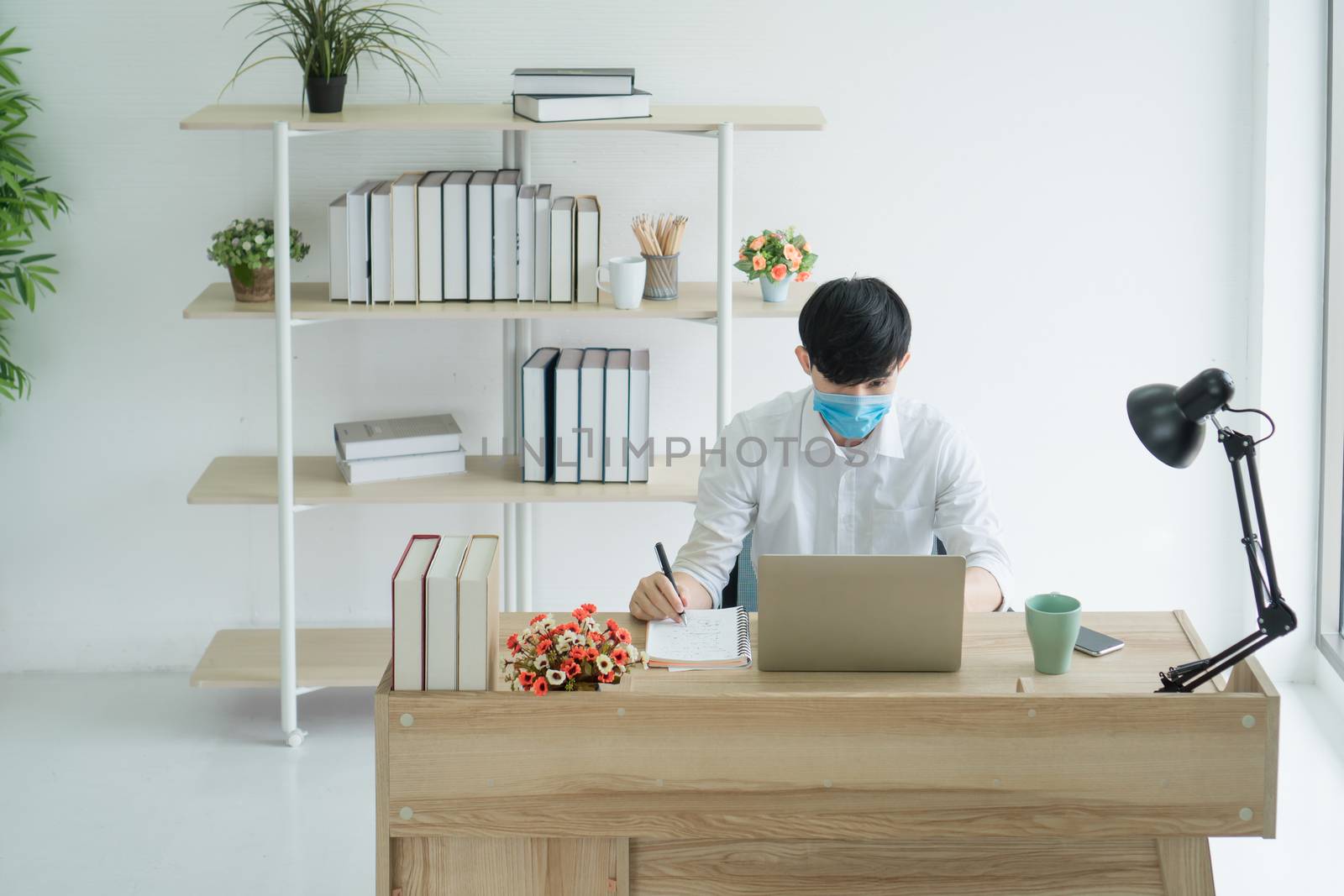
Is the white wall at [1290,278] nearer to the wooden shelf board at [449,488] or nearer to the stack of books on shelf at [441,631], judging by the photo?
the wooden shelf board at [449,488]

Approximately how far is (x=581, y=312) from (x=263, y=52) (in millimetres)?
1147

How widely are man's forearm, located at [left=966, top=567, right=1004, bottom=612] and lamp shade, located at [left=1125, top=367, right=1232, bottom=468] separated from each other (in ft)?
1.83

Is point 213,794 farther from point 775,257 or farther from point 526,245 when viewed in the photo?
point 775,257

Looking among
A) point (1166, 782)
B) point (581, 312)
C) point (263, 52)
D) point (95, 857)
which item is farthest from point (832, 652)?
point (263, 52)

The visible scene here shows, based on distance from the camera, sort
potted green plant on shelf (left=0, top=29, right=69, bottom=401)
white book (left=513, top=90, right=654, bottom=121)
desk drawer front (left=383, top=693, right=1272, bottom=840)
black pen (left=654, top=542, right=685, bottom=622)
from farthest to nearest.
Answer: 1. potted green plant on shelf (left=0, top=29, right=69, bottom=401)
2. white book (left=513, top=90, right=654, bottom=121)
3. black pen (left=654, top=542, right=685, bottom=622)
4. desk drawer front (left=383, top=693, right=1272, bottom=840)

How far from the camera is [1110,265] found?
12.2ft

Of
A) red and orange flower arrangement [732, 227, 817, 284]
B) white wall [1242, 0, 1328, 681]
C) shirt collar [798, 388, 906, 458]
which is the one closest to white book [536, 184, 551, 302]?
red and orange flower arrangement [732, 227, 817, 284]

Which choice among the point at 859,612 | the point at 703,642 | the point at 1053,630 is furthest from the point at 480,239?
the point at 1053,630

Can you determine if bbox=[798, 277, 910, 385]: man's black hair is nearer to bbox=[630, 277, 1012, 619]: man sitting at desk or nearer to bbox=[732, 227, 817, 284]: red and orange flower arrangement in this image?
bbox=[630, 277, 1012, 619]: man sitting at desk

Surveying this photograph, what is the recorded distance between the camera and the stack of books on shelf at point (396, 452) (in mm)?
3482

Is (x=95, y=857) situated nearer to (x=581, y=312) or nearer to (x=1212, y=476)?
(x=581, y=312)

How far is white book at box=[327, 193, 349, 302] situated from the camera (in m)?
3.29

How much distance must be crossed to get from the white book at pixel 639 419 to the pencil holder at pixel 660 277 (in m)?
0.15

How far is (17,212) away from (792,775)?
2752 mm
